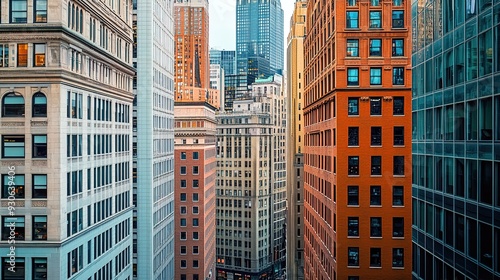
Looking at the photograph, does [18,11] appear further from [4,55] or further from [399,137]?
[399,137]

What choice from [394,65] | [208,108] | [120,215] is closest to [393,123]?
[394,65]

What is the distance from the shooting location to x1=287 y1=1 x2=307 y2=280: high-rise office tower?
105 metres

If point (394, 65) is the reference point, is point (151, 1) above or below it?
above

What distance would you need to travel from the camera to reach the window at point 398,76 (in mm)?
48188

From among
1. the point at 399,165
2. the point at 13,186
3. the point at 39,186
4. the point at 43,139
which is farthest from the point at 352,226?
the point at 13,186

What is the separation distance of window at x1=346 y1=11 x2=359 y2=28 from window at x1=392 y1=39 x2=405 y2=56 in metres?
3.82

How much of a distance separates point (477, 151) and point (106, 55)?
30196 millimetres

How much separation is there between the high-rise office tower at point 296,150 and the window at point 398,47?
195 feet

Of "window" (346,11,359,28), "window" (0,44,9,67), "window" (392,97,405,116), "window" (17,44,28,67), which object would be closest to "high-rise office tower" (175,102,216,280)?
"window" (346,11,359,28)

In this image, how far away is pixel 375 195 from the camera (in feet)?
157

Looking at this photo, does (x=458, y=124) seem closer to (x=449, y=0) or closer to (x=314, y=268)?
(x=449, y=0)

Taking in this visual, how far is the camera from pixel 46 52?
33.0 meters

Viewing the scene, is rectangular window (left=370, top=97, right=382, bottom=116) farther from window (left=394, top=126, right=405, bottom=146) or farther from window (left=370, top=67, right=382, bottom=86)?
window (left=394, top=126, right=405, bottom=146)

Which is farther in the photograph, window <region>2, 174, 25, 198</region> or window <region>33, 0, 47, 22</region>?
window <region>33, 0, 47, 22</region>
